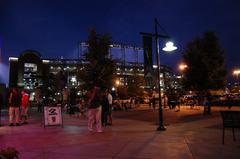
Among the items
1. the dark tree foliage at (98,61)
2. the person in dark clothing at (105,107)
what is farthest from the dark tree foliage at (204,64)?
the person in dark clothing at (105,107)

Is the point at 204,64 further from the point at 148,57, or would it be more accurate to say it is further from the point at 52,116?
the point at 52,116

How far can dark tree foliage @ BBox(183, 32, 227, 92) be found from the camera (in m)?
25.6

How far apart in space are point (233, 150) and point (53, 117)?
A: 9.24 m

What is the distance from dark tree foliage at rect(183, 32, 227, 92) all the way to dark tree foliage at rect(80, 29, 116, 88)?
296 inches

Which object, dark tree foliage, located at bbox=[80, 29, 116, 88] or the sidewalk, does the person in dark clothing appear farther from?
dark tree foliage, located at bbox=[80, 29, 116, 88]

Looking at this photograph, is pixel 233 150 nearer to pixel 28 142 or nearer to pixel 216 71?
pixel 28 142

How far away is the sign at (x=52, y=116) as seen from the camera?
15.2 meters

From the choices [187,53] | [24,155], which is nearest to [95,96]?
[24,155]

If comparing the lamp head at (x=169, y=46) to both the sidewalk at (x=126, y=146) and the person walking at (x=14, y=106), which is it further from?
the person walking at (x=14, y=106)

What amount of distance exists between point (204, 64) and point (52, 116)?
14461mm

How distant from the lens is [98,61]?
101 ft

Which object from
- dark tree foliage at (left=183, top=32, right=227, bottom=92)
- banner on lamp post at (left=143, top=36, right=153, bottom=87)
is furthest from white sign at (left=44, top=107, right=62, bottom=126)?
dark tree foliage at (left=183, top=32, right=227, bottom=92)

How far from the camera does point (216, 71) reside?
86.3ft

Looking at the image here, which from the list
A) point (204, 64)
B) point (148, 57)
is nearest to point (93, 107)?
point (148, 57)
